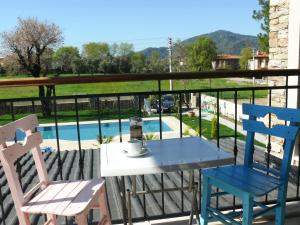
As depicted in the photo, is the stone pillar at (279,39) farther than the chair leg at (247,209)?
Yes

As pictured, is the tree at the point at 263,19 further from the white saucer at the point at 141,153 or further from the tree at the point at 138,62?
the tree at the point at 138,62

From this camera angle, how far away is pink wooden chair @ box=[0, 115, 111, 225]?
161 cm

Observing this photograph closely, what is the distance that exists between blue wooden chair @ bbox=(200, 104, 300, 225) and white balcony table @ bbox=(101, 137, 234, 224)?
0.75ft

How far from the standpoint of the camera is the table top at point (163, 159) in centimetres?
156

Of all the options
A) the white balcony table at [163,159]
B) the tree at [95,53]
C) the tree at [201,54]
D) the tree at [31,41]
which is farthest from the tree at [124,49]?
the white balcony table at [163,159]

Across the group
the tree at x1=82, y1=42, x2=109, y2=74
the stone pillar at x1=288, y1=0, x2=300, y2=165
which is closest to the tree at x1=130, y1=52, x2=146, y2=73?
the tree at x1=82, y1=42, x2=109, y2=74

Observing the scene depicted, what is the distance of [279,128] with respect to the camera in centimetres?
192

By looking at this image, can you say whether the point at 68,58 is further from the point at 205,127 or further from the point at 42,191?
the point at 42,191

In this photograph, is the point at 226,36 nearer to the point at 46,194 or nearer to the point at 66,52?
the point at 66,52

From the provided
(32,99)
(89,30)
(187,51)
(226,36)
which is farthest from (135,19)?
(32,99)

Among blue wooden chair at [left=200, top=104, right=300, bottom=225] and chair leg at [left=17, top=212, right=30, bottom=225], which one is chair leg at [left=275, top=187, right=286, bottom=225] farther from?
chair leg at [left=17, top=212, right=30, bottom=225]

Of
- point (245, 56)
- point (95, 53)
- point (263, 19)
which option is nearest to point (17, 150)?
point (263, 19)

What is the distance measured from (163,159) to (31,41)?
19170 millimetres

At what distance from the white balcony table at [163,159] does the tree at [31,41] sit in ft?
61.9
